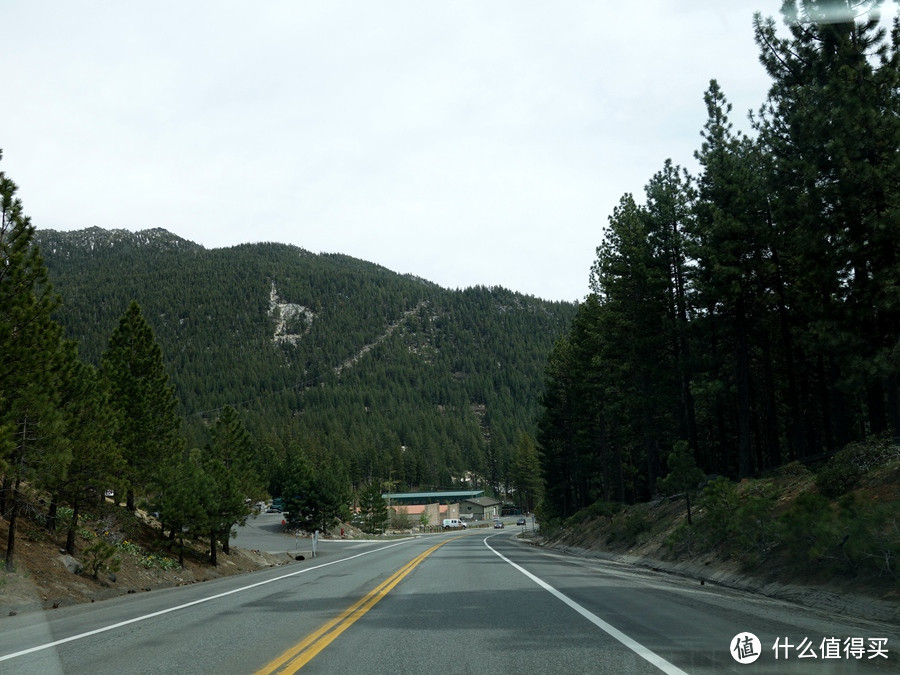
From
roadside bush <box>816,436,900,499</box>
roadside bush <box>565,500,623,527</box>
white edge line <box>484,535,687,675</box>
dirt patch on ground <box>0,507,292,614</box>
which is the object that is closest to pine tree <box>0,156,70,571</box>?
dirt patch on ground <box>0,507,292,614</box>

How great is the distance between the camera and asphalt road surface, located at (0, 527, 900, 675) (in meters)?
7.07

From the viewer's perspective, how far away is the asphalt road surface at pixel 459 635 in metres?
7.07

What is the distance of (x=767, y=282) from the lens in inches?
1200

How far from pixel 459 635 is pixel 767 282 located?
2658 centimetres

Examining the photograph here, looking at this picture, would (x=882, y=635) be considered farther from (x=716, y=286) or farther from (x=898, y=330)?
(x=716, y=286)

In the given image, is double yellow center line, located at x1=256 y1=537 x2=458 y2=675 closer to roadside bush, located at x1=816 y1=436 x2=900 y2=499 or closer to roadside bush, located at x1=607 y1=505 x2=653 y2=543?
roadside bush, located at x1=816 y1=436 x2=900 y2=499

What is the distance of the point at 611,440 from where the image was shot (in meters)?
49.3

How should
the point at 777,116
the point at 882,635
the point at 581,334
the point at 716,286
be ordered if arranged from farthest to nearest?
the point at 581,334, the point at 716,286, the point at 777,116, the point at 882,635

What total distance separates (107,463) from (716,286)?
946 inches

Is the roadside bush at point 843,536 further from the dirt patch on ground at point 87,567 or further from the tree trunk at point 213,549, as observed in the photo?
the tree trunk at point 213,549

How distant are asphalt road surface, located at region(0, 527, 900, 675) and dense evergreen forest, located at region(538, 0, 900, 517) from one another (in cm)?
1014

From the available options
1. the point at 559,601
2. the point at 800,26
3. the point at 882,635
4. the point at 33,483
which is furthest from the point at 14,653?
the point at 800,26

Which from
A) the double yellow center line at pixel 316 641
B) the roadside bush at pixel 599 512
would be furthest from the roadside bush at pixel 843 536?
the roadside bush at pixel 599 512

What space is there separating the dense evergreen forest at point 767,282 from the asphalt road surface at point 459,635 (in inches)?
399
